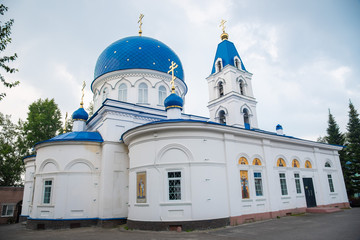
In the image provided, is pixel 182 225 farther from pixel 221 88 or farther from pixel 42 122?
pixel 42 122

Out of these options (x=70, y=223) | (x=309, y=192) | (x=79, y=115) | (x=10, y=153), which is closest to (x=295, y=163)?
(x=309, y=192)

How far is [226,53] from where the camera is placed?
1864 centimetres

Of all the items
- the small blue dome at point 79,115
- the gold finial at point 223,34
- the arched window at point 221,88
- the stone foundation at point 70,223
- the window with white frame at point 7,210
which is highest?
the gold finial at point 223,34

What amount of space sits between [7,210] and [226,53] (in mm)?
21284

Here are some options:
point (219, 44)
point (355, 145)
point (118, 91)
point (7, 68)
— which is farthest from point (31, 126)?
point (355, 145)

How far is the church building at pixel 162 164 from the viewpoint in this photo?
962cm

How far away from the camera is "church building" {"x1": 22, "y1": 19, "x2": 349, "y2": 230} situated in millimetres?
9625

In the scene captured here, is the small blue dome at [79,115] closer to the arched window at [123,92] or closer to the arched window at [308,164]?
the arched window at [123,92]

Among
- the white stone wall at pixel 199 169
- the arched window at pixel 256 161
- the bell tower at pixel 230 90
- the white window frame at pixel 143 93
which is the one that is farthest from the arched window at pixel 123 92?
the arched window at pixel 256 161

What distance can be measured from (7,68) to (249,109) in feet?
49.6

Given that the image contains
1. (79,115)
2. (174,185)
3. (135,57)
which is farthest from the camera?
(135,57)

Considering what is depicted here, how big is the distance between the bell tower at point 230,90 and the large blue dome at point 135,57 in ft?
10.2

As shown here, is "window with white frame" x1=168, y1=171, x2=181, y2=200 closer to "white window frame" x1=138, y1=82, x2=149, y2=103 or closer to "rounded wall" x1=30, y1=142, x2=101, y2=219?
"rounded wall" x1=30, y1=142, x2=101, y2=219

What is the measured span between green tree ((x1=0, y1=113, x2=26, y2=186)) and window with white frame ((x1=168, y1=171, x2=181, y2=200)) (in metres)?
21.3
